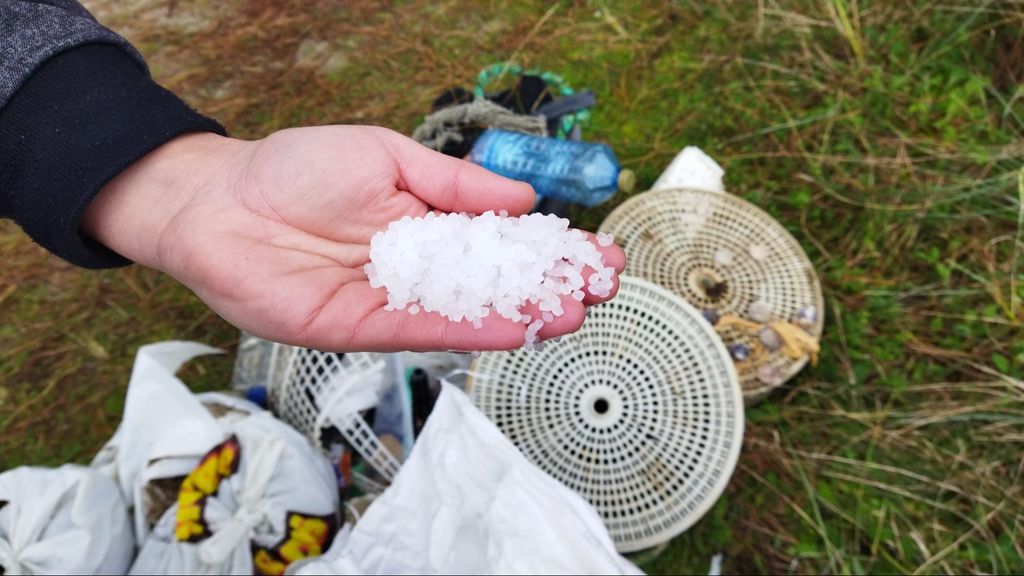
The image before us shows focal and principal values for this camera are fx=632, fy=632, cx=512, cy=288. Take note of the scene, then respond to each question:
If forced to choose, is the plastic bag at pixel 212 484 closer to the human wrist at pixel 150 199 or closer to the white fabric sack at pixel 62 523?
the white fabric sack at pixel 62 523

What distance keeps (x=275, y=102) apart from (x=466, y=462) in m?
2.13

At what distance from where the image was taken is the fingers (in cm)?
147

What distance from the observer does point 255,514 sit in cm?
173

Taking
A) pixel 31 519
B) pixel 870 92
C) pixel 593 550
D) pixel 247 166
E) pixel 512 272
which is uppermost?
pixel 247 166

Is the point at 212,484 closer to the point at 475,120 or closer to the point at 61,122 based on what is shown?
the point at 61,122

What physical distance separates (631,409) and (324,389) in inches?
38.5

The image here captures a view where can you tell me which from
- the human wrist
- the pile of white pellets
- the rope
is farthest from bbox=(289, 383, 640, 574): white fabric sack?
the rope

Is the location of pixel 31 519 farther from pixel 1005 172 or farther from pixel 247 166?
pixel 1005 172

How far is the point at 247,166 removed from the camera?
4.90ft

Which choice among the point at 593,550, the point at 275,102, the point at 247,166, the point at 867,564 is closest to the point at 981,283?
the point at 867,564

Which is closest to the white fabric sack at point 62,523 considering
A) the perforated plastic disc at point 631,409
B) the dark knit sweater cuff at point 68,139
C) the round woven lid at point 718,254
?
the dark knit sweater cuff at point 68,139

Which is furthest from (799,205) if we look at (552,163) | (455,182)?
(455,182)

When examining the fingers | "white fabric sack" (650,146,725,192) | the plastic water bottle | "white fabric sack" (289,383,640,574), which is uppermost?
the fingers

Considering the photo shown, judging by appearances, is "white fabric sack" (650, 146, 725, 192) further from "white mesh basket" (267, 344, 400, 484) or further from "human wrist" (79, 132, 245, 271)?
"human wrist" (79, 132, 245, 271)
